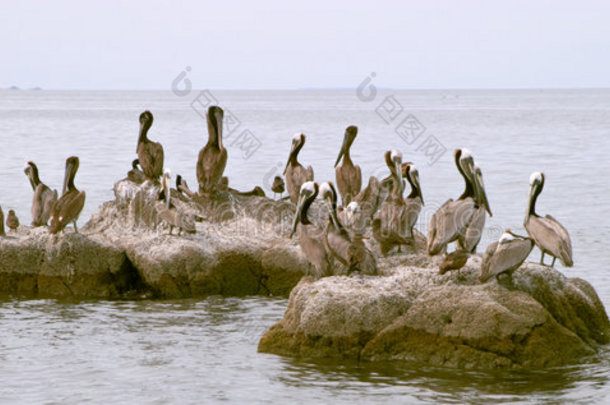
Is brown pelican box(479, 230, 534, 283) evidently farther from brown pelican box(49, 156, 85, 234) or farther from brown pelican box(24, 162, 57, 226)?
brown pelican box(24, 162, 57, 226)

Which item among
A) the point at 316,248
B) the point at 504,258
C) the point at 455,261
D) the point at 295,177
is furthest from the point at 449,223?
the point at 295,177

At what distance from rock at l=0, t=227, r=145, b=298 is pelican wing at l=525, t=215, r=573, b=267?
606cm

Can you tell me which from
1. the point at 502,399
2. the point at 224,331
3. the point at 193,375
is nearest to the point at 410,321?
the point at 502,399

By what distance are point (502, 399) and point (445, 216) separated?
102 inches

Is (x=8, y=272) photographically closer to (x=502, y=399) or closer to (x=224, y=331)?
(x=224, y=331)

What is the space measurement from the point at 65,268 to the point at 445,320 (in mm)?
6656

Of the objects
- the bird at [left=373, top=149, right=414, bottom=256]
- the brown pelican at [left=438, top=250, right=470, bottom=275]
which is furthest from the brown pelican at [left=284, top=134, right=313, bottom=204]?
the brown pelican at [left=438, top=250, right=470, bottom=275]

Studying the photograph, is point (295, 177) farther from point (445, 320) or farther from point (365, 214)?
point (445, 320)

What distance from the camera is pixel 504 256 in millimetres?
10969

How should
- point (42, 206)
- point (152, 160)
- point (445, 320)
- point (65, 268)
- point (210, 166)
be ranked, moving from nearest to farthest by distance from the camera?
point (445, 320), point (65, 268), point (42, 206), point (210, 166), point (152, 160)

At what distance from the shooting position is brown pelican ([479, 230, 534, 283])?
10.9 meters

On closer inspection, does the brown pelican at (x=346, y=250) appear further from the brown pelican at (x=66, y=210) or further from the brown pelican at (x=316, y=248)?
the brown pelican at (x=66, y=210)

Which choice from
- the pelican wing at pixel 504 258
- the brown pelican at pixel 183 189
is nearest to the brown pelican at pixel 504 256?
the pelican wing at pixel 504 258

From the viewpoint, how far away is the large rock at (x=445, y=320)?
35.1 ft
